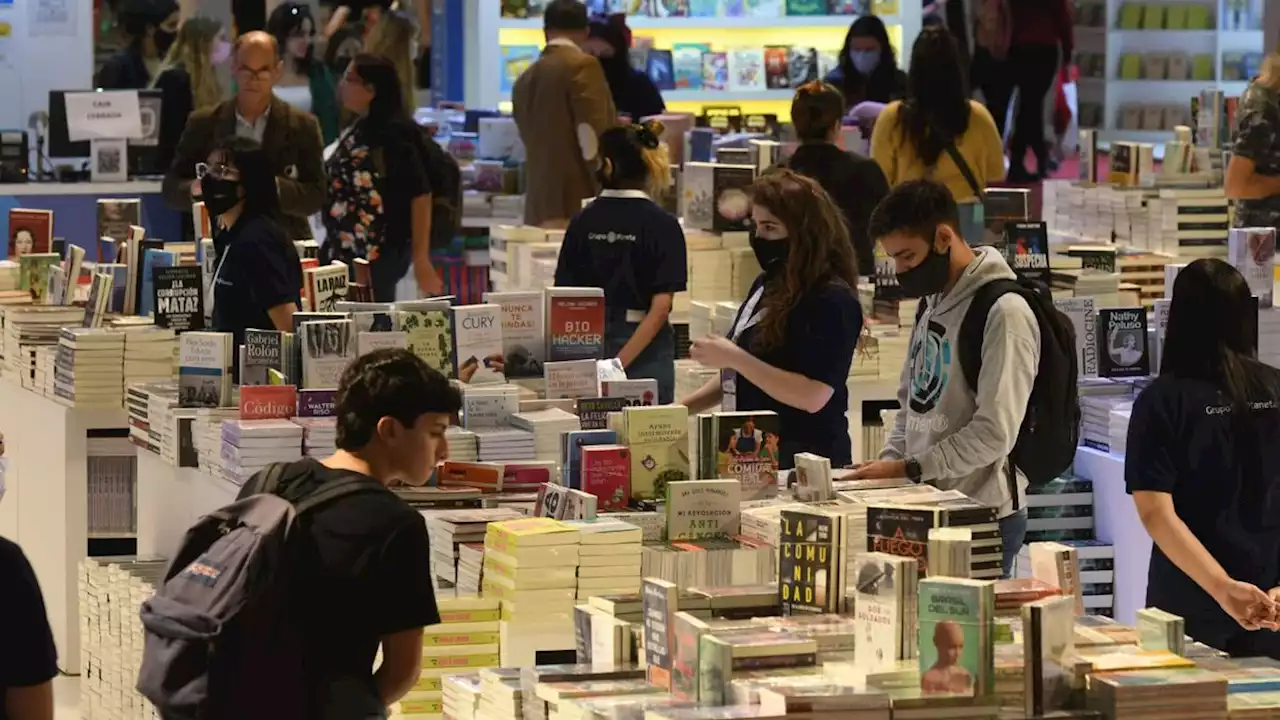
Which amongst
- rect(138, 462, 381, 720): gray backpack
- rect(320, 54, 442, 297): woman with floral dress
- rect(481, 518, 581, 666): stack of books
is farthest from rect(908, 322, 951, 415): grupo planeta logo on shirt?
rect(320, 54, 442, 297): woman with floral dress

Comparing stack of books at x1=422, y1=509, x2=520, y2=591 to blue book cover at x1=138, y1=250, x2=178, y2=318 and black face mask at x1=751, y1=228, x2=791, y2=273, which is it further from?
blue book cover at x1=138, y1=250, x2=178, y2=318

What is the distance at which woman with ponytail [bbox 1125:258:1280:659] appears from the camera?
4961mm

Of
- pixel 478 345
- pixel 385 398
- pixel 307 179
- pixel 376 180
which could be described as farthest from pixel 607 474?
pixel 376 180

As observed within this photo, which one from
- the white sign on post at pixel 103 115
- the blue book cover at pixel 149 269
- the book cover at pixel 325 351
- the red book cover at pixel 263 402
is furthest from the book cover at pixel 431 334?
the white sign on post at pixel 103 115

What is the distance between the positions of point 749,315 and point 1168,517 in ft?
5.16

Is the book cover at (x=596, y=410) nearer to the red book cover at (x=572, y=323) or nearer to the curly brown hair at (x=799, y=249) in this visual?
the curly brown hair at (x=799, y=249)

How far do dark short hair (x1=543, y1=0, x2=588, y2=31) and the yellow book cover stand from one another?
6.56 metres

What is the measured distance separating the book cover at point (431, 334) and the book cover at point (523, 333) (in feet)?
1.12

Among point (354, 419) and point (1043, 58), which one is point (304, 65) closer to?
point (1043, 58)

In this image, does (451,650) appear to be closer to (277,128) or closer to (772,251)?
(772,251)

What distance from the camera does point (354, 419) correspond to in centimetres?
397

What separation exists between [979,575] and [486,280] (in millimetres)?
8445

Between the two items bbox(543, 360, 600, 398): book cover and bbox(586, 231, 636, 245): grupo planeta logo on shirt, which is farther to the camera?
bbox(586, 231, 636, 245): grupo planeta logo on shirt

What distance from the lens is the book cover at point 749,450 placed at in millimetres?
5418
